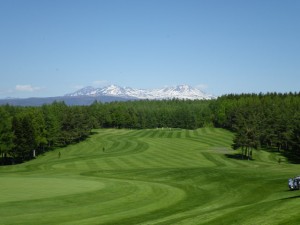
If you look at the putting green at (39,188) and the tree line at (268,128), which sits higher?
the tree line at (268,128)

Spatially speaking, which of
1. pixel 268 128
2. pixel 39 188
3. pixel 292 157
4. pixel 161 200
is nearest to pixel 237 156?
pixel 292 157

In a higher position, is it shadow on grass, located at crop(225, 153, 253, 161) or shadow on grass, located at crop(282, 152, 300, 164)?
shadow on grass, located at crop(225, 153, 253, 161)

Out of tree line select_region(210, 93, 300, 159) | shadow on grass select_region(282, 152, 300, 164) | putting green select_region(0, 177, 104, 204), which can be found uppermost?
tree line select_region(210, 93, 300, 159)

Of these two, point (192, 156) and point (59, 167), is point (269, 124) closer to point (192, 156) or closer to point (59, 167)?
point (192, 156)

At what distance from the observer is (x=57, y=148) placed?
409 ft

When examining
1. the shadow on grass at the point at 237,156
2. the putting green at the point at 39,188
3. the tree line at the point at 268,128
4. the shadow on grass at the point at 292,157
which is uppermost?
the tree line at the point at 268,128

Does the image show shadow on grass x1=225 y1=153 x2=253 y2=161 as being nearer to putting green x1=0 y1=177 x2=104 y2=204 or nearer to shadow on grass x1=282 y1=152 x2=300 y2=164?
shadow on grass x1=282 y1=152 x2=300 y2=164

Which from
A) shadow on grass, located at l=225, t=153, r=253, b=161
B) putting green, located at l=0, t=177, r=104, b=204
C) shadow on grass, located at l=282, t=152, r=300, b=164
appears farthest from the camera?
shadow on grass, located at l=282, t=152, r=300, b=164

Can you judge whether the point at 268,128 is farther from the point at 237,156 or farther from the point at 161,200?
the point at 161,200

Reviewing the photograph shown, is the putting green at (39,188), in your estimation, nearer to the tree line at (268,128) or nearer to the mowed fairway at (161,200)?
the mowed fairway at (161,200)

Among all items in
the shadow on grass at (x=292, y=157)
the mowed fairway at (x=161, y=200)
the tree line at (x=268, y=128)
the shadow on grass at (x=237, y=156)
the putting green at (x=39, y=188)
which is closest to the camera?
the mowed fairway at (x=161, y=200)

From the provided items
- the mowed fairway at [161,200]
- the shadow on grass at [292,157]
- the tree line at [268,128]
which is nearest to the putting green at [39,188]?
the mowed fairway at [161,200]

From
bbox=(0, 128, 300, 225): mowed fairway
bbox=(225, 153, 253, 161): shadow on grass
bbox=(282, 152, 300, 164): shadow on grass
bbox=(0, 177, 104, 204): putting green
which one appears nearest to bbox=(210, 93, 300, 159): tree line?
bbox=(282, 152, 300, 164): shadow on grass

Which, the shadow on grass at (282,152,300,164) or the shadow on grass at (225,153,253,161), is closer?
the shadow on grass at (225,153,253,161)
